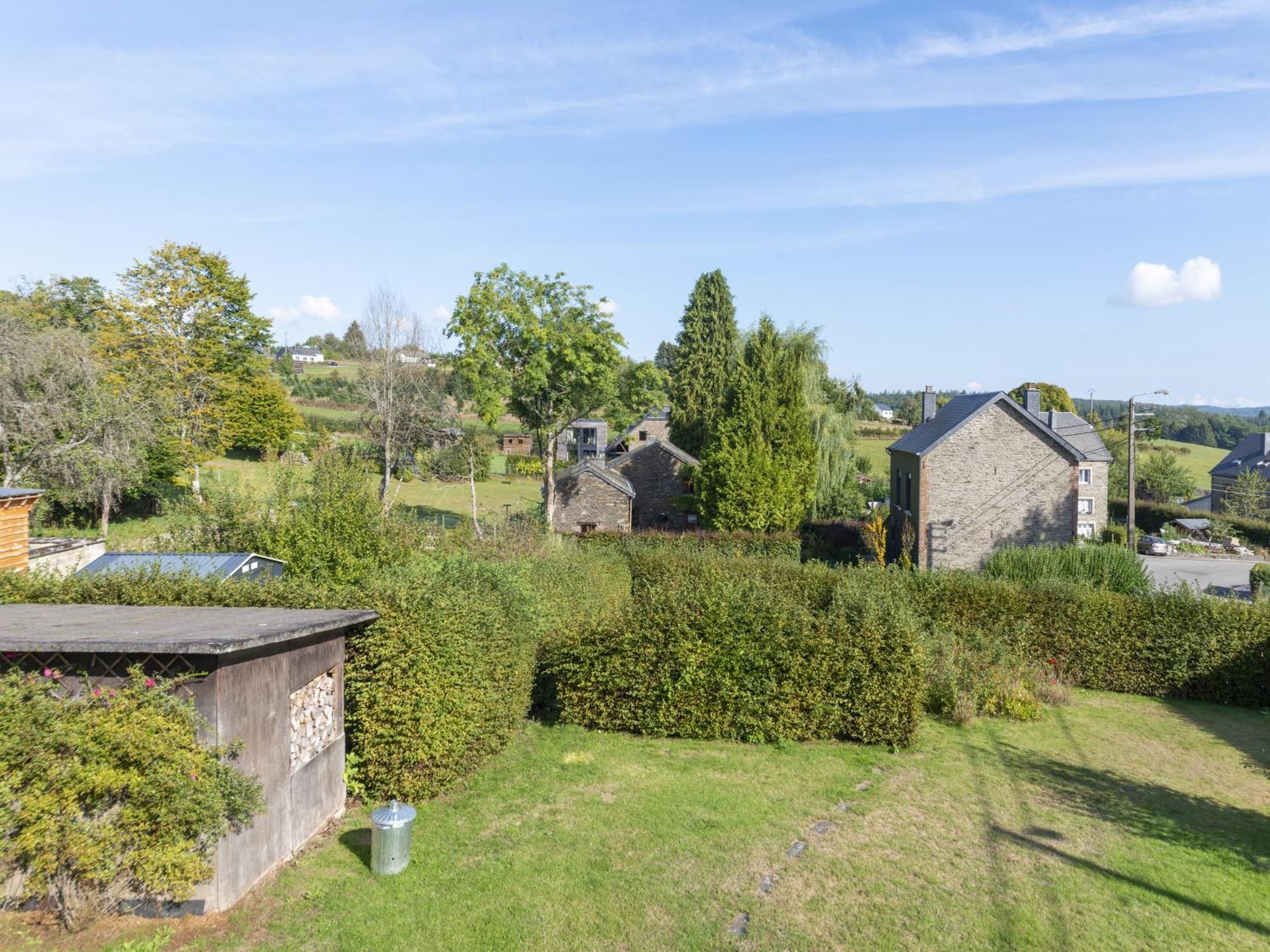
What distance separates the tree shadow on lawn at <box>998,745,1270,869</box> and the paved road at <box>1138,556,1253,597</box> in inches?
923

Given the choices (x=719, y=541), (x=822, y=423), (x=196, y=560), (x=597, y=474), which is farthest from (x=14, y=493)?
(x=822, y=423)

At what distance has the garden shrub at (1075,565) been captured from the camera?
77.7ft

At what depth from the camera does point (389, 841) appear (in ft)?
26.1

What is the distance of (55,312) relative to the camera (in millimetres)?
42188

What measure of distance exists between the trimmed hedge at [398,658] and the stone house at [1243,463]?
65.2 meters

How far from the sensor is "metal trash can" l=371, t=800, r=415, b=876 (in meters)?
7.93

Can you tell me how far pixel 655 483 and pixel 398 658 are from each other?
3353 centimetres

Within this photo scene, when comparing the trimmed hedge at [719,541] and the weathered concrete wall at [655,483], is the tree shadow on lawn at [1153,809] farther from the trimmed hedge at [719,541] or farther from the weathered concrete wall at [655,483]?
the weathered concrete wall at [655,483]

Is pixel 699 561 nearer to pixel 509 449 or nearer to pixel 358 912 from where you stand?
pixel 358 912

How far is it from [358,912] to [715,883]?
369 cm

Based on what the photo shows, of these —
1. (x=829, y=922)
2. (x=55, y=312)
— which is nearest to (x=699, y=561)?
(x=829, y=922)

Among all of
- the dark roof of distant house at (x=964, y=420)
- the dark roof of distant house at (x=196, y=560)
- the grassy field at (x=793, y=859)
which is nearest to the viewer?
the grassy field at (x=793, y=859)

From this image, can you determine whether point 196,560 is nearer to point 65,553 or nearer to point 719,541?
point 65,553

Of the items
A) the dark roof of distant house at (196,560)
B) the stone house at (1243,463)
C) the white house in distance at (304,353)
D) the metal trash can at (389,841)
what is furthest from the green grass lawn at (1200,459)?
the white house in distance at (304,353)
